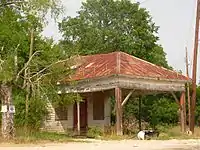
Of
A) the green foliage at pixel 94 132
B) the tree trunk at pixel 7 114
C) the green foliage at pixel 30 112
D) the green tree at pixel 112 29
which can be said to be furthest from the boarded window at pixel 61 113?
the green tree at pixel 112 29

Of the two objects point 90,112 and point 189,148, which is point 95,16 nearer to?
point 90,112

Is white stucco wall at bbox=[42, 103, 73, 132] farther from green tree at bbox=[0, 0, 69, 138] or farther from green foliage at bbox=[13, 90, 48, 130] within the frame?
green tree at bbox=[0, 0, 69, 138]

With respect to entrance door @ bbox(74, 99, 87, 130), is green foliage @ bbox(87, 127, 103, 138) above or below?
below

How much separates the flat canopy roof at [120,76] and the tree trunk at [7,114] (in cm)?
394

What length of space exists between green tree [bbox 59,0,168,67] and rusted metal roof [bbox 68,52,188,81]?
15.0m

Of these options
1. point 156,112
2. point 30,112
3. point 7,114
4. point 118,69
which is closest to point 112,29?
point 156,112

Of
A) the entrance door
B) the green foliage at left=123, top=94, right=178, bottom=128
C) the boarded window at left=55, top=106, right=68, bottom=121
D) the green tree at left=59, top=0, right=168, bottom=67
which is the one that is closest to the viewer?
the boarded window at left=55, top=106, right=68, bottom=121

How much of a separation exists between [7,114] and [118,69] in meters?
7.95

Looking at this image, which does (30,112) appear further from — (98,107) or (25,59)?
(98,107)

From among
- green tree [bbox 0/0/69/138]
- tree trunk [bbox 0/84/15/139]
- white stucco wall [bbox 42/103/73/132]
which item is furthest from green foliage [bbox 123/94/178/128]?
tree trunk [bbox 0/84/15/139]

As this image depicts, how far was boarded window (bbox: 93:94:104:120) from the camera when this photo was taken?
3389 centimetres

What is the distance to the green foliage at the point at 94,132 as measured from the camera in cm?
2910

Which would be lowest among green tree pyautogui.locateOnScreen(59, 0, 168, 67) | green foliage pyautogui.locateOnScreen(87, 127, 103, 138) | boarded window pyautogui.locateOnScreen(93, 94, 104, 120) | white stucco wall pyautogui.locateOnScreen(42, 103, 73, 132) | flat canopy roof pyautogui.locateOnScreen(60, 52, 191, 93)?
green foliage pyautogui.locateOnScreen(87, 127, 103, 138)

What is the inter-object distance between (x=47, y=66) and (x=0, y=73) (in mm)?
3525
